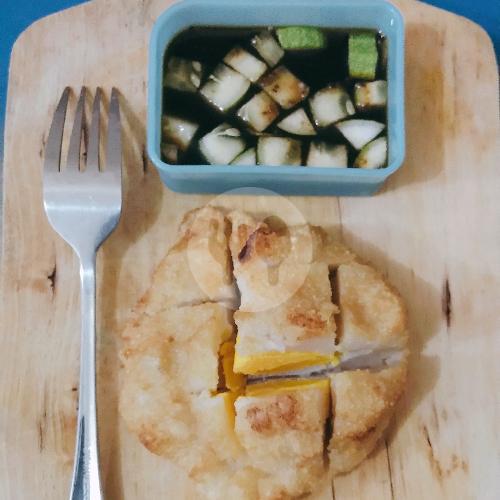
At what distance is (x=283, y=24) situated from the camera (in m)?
1.80

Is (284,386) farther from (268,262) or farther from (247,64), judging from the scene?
(247,64)

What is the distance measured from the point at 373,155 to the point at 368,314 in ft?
1.22

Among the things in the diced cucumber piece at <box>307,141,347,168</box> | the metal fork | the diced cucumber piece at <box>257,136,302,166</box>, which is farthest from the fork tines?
the diced cucumber piece at <box>307,141,347,168</box>

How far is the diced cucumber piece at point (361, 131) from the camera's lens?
5.75 ft

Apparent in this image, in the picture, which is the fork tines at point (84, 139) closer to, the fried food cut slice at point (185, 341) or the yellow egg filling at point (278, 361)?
the fried food cut slice at point (185, 341)

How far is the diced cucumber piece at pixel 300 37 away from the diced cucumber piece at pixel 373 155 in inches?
11.0

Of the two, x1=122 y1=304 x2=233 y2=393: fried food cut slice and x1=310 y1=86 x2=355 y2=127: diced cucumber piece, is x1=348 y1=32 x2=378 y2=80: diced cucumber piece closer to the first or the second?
x1=310 y1=86 x2=355 y2=127: diced cucumber piece

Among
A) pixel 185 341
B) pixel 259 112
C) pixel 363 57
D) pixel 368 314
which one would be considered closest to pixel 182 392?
pixel 185 341

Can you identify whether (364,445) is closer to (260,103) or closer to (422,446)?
(422,446)

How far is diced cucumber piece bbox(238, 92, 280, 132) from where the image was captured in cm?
178

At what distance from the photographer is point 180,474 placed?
1699 millimetres

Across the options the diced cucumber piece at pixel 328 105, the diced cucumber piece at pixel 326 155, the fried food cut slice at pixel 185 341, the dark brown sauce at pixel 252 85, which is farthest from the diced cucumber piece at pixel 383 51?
the fried food cut slice at pixel 185 341

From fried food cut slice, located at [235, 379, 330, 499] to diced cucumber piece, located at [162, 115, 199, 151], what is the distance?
61cm

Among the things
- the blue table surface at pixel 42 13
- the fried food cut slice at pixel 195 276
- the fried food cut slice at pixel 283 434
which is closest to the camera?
the fried food cut slice at pixel 283 434
